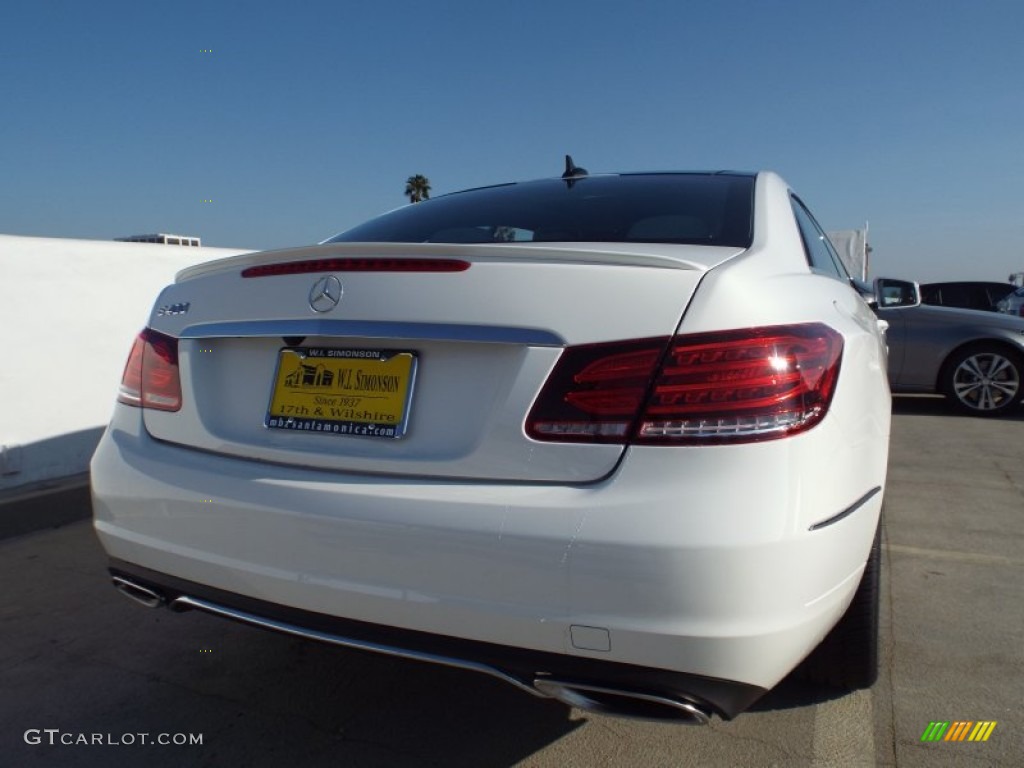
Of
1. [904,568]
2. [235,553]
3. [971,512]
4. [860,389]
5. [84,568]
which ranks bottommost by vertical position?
[971,512]

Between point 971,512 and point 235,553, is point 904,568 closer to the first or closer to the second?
point 971,512

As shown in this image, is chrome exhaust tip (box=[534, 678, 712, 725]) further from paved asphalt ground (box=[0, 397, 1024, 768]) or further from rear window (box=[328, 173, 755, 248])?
rear window (box=[328, 173, 755, 248])

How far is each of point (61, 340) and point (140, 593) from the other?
307 centimetres

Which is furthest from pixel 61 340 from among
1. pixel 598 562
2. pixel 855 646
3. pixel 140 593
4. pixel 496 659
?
pixel 855 646

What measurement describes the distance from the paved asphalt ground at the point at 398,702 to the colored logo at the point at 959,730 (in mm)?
24

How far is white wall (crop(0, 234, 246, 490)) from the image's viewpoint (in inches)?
169

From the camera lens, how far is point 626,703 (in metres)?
1.52

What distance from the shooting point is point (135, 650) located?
2.69 meters

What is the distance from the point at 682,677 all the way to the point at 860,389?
78 cm

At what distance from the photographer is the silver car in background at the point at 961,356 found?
7.45 m

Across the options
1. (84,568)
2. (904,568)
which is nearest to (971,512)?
(904,568)

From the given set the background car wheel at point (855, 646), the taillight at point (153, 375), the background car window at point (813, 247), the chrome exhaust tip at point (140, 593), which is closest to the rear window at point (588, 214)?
the background car window at point (813, 247)

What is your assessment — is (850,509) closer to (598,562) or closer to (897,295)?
(598,562)

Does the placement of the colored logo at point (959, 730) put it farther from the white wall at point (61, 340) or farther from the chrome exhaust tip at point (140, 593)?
the white wall at point (61, 340)
